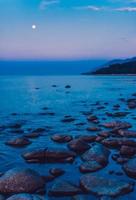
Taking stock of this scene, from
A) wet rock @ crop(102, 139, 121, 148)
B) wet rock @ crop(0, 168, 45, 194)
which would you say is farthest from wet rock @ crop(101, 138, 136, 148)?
wet rock @ crop(0, 168, 45, 194)

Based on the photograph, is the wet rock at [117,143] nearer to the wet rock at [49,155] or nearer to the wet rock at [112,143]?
the wet rock at [112,143]

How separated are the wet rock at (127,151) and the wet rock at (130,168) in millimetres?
1593

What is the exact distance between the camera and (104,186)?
10617 millimetres

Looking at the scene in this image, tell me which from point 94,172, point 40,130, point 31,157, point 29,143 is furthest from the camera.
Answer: point 40,130

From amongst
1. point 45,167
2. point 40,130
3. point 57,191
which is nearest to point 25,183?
point 57,191

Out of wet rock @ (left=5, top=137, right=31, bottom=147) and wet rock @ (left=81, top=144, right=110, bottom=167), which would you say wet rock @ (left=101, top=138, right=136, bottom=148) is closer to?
wet rock @ (left=81, top=144, right=110, bottom=167)

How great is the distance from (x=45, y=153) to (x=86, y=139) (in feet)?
11.1

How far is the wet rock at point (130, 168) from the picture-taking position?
1188 cm

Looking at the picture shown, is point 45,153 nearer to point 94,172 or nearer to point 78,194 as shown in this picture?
point 94,172

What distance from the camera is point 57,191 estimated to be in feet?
34.3

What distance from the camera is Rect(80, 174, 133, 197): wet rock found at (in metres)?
10.3

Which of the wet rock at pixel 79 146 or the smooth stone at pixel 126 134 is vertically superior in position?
the wet rock at pixel 79 146

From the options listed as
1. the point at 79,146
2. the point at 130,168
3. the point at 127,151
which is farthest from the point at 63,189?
the point at 79,146

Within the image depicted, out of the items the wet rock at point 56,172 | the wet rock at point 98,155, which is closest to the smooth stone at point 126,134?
the wet rock at point 98,155
